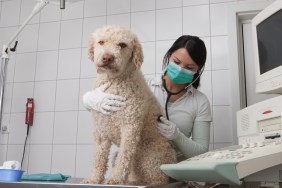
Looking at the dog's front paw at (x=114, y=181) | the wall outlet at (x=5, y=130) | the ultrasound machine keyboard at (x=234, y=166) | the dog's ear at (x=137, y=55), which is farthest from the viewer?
the wall outlet at (x=5, y=130)

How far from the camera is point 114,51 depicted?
985 millimetres

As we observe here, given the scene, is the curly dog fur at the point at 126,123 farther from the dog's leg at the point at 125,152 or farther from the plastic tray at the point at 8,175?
the plastic tray at the point at 8,175

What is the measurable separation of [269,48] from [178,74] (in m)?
0.39

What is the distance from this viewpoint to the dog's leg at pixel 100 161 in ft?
3.29

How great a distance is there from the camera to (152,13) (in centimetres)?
217

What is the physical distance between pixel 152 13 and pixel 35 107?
1.11 metres

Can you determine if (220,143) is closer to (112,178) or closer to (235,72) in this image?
(235,72)

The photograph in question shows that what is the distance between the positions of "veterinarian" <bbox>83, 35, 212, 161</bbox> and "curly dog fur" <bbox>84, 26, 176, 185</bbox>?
0.53ft

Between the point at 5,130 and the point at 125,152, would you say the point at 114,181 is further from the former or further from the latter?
the point at 5,130

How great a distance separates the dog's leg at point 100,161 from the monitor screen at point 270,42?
26.7 inches

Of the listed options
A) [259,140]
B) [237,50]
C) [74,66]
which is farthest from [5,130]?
[259,140]

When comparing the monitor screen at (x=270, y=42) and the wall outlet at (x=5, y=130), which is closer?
the monitor screen at (x=270, y=42)

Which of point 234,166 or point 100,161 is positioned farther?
point 100,161

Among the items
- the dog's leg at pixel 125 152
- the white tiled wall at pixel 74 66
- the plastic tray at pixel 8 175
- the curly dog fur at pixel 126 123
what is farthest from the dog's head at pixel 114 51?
the white tiled wall at pixel 74 66
